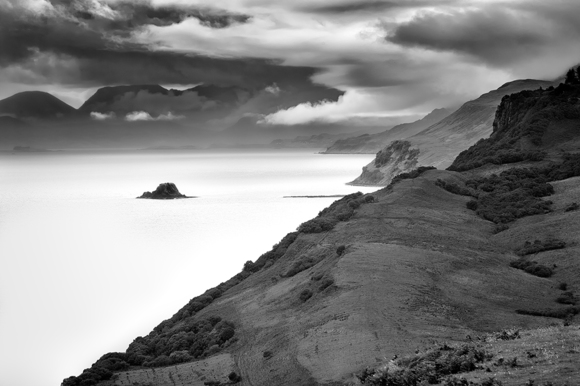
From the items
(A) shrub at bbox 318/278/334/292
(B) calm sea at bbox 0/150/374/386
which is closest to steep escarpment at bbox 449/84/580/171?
(B) calm sea at bbox 0/150/374/386

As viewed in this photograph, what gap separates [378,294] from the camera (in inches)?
1753

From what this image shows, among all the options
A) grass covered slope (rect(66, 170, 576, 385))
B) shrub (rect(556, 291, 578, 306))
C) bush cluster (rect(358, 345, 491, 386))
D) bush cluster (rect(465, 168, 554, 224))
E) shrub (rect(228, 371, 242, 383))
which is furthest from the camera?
bush cluster (rect(465, 168, 554, 224))

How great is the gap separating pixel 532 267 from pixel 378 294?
64.4 ft

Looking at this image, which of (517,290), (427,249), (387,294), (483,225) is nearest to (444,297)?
(387,294)

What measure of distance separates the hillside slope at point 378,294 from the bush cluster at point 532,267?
97mm

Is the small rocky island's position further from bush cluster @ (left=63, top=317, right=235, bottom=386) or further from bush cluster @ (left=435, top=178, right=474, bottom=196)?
bush cluster @ (left=63, top=317, right=235, bottom=386)

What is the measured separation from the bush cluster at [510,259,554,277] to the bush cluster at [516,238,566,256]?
127 inches

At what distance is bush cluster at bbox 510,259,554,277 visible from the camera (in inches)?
2142

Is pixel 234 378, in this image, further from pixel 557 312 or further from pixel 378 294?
pixel 557 312

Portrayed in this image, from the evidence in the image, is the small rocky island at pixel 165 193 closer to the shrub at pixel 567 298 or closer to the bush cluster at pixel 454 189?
the bush cluster at pixel 454 189

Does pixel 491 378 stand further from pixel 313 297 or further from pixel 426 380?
pixel 313 297

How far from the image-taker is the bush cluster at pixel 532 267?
5441 centimetres

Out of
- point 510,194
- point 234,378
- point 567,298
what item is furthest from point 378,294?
point 510,194

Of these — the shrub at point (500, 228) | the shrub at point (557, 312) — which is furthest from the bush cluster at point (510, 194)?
the shrub at point (557, 312)
